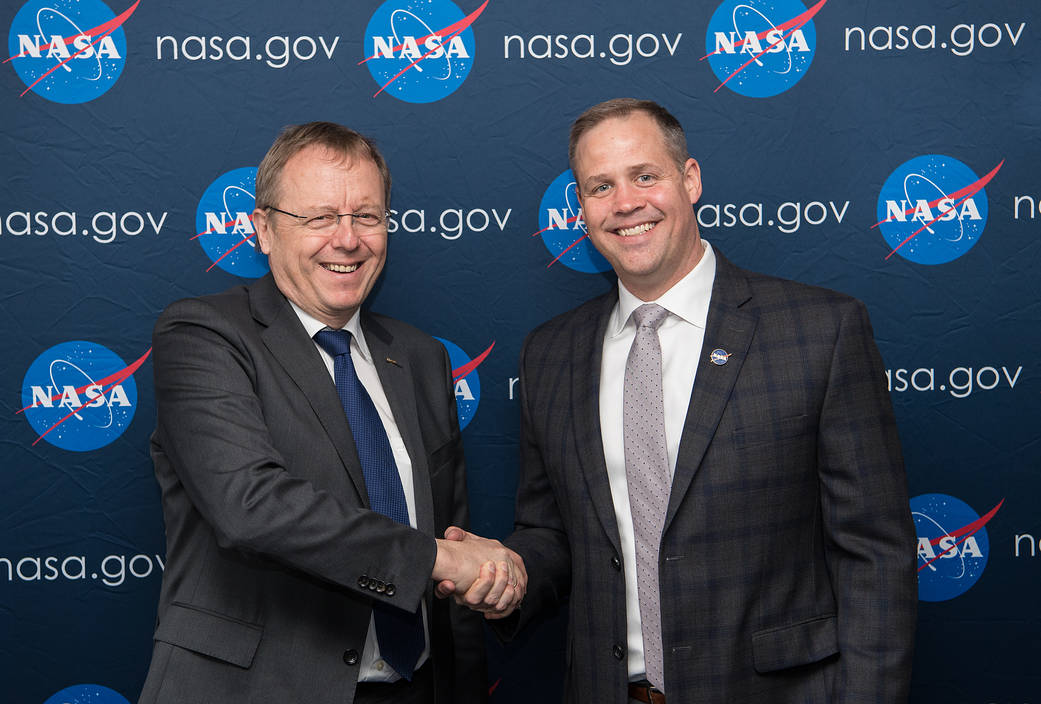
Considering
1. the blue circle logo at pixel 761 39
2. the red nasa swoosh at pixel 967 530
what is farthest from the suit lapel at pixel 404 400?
the red nasa swoosh at pixel 967 530

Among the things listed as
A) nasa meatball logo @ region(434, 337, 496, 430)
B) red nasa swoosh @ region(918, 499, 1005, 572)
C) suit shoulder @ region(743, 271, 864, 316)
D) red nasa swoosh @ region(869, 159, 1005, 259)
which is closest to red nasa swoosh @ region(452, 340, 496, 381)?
nasa meatball logo @ region(434, 337, 496, 430)

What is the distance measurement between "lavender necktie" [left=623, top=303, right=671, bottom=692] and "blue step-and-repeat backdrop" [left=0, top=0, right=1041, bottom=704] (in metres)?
0.71

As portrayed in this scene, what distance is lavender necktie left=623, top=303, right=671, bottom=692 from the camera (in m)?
1.77

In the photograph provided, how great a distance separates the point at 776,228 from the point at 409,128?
3.88ft

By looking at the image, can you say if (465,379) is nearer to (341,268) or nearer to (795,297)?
(341,268)

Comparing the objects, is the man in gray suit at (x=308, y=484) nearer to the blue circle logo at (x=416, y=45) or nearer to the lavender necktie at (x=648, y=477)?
the lavender necktie at (x=648, y=477)

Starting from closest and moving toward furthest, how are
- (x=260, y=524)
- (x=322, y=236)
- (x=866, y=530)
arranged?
(x=260, y=524), (x=866, y=530), (x=322, y=236)

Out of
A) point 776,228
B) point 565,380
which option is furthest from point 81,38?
point 776,228

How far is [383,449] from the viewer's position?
1903 millimetres

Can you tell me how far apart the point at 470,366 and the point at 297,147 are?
2.89ft

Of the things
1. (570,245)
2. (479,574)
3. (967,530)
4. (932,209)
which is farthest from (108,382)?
(967,530)

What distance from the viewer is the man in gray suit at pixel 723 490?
1.71 meters

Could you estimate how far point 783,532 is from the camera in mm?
1751

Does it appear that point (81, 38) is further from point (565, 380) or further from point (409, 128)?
point (565, 380)
